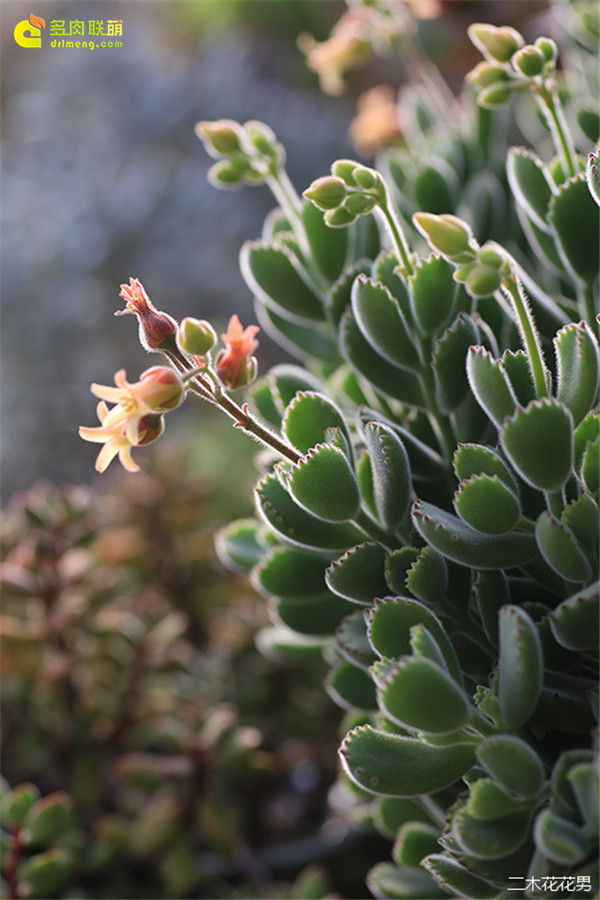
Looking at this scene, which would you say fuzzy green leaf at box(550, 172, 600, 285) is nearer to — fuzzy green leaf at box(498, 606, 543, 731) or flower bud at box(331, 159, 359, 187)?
flower bud at box(331, 159, 359, 187)

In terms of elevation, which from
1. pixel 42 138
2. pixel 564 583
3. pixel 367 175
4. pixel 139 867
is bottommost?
pixel 42 138

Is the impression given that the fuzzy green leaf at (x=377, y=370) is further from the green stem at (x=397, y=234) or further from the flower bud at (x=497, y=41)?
the flower bud at (x=497, y=41)

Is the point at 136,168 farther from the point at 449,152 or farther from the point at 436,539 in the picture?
the point at 436,539

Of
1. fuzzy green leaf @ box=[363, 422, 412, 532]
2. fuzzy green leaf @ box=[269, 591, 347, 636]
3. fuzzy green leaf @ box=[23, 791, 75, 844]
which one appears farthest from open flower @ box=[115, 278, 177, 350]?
fuzzy green leaf @ box=[23, 791, 75, 844]

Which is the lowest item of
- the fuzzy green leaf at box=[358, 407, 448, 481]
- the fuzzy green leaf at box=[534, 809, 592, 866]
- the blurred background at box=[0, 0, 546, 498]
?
the blurred background at box=[0, 0, 546, 498]

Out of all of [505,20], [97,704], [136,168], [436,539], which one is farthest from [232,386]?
[136,168]

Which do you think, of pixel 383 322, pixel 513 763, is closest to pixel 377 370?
pixel 383 322
